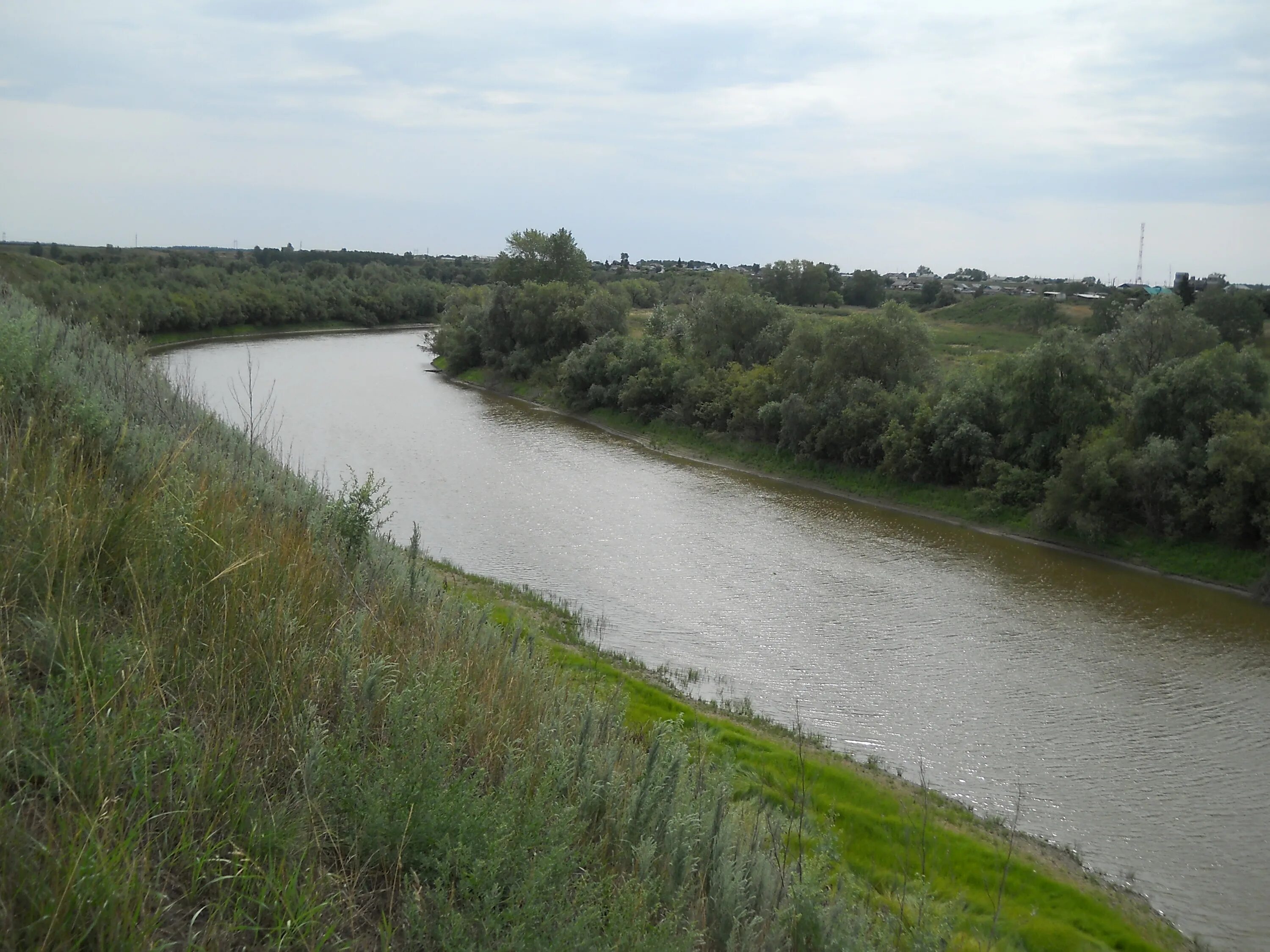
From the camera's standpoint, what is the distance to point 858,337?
1478 inches

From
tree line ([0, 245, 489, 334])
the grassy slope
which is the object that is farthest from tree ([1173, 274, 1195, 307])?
tree line ([0, 245, 489, 334])

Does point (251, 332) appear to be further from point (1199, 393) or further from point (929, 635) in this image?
point (929, 635)

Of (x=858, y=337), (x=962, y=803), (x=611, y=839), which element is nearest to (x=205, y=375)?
(x=858, y=337)

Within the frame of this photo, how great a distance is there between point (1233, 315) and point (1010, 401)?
23.7 m

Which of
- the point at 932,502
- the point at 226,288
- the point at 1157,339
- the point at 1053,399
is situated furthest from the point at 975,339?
the point at 226,288

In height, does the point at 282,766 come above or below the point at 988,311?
below

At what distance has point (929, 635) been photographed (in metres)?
20.5

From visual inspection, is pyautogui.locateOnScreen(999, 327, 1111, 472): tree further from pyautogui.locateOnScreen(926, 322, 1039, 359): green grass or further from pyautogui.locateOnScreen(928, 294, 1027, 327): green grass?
pyautogui.locateOnScreen(928, 294, 1027, 327): green grass

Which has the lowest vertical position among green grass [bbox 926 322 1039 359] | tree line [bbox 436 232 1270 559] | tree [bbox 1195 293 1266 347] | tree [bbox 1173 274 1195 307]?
tree line [bbox 436 232 1270 559]

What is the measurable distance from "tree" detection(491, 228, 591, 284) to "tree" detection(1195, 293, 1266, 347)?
45341 mm

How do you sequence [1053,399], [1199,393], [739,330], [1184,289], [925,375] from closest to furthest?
[1199,393]
[1053,399]
[925,375]
[739,330]
[1184,289]

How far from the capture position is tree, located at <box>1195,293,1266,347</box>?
47.0 m

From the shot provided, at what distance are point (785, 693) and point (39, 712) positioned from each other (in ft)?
49.1

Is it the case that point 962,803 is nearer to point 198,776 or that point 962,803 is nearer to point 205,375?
point 198,776
